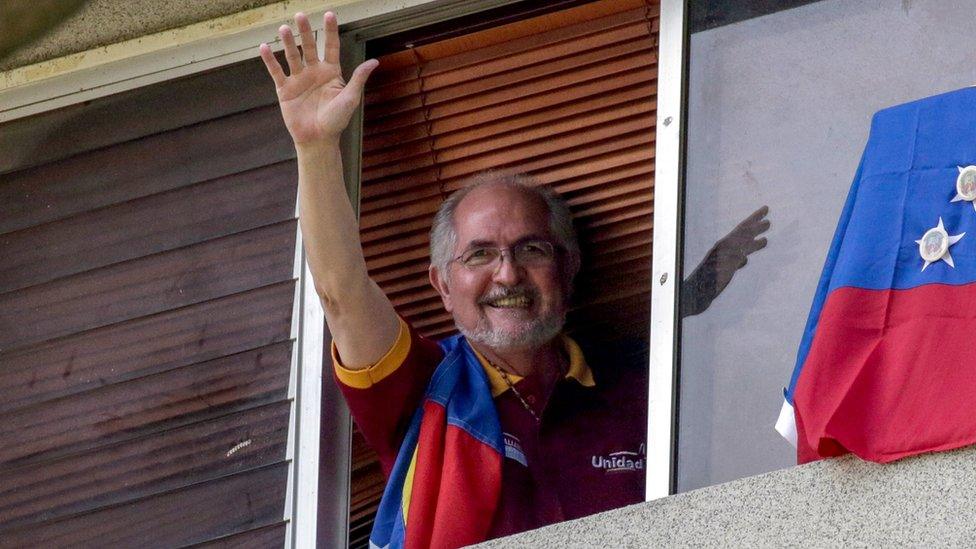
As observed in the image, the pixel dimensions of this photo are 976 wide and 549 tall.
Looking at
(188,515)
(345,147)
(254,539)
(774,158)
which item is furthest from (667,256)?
(188,515)

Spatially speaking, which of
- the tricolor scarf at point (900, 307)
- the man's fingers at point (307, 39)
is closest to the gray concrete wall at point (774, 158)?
the tricolor scarf at point (900, 307)

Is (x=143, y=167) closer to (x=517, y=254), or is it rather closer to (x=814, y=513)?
(x=517, y=254)

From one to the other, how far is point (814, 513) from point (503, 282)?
49.7 inches

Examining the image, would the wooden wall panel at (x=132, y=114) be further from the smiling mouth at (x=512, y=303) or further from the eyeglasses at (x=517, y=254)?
the smiling mouth at (x=512, y=303)

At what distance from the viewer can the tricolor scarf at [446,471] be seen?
278 centimetres

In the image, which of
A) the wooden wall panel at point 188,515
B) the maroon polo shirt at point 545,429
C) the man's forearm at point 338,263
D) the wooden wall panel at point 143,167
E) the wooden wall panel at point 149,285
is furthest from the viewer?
the wooden wall panel at point 143,167

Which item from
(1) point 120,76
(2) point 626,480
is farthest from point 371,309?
(1) point 120,76

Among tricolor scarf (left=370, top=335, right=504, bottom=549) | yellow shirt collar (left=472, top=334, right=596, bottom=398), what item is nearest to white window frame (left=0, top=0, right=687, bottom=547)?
tricolor scarf (left=370, top=335, right=504, bottom=549)

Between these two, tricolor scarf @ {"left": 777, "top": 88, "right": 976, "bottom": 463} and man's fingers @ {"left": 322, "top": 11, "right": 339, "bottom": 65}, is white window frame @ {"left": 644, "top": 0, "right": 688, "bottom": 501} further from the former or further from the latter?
man's fingers @ {"left": 322, "top": 11, "right": 339, "bottom": 65}

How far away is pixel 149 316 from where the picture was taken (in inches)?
134

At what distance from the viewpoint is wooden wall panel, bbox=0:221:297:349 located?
11.1ft

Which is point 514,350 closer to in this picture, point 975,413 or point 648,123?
point 648,123

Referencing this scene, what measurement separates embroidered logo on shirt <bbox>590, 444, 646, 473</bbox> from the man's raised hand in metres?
0.92

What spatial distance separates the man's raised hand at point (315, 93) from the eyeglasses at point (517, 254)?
2.05ft
